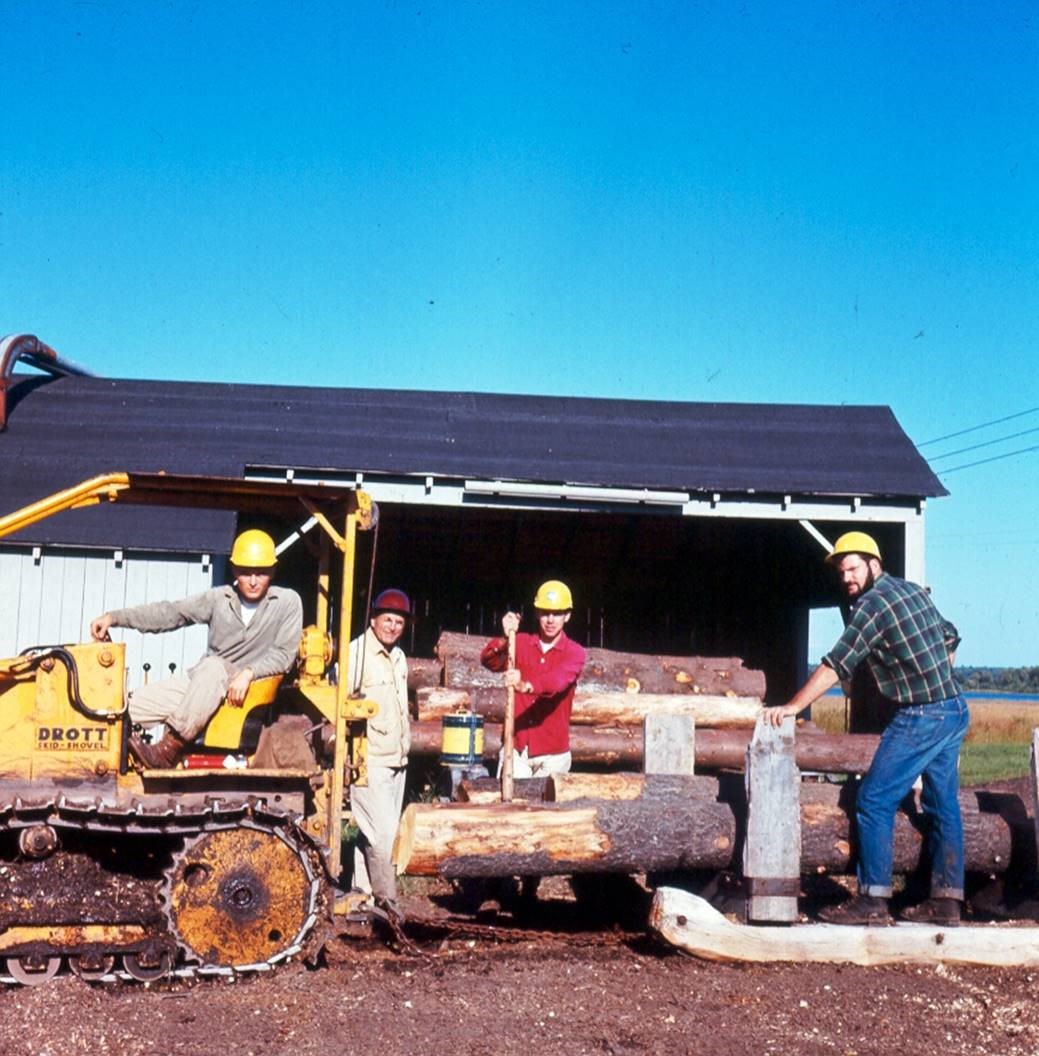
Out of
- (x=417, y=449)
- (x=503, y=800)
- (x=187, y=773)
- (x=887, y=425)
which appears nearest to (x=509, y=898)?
(x=503, y=800)

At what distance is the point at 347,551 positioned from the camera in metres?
6.98

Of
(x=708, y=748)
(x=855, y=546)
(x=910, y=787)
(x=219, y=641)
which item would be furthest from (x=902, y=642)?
(x=708, y=748)

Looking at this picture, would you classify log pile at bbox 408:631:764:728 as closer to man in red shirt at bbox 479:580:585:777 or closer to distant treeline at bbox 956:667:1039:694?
man in red shirt at bbox 479:580:585:777

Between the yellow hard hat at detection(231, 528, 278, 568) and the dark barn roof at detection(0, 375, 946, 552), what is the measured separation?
518 centimetres

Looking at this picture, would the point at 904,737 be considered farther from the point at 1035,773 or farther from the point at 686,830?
the point at 686,830

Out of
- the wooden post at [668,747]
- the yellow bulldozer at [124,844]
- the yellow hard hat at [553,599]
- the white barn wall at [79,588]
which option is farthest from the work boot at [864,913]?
the white barn wall at [79,588]

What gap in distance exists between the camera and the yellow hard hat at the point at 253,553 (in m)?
7.02

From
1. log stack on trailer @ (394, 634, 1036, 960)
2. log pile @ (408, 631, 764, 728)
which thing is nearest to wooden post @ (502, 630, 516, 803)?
log stack on trailer @ (394, 634, 1036, 960)

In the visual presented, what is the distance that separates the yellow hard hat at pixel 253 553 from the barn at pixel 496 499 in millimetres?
3368

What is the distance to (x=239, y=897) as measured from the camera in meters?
6.55

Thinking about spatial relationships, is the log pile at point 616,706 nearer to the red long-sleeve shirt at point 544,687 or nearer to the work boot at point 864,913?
the red long-sleeve shirt at point 544,687

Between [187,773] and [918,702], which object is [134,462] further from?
[918,702]

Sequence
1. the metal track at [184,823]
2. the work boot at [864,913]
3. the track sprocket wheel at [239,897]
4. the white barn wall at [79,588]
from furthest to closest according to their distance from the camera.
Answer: the white barn wall at [79,588] → the work boot at [864,913] → the track sprocket wheel at [239,897] → the metal track at [184,823]

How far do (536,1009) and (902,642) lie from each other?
3051mm
